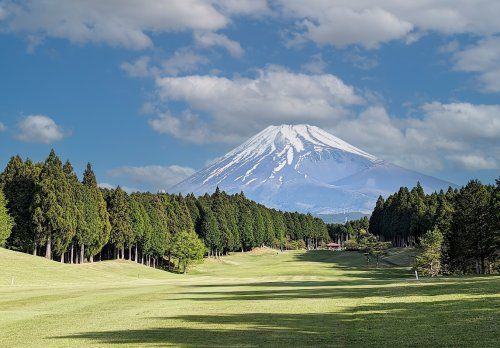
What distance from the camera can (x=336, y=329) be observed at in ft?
69.3

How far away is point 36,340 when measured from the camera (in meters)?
20.2

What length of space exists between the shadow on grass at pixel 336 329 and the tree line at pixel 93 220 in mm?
65000

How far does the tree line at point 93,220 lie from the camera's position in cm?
8512

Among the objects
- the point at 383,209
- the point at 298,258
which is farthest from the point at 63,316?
the point at 383,209

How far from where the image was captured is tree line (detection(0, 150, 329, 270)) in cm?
8512

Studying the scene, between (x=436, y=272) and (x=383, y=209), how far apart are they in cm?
8474

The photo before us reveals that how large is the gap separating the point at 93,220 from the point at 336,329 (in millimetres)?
78985

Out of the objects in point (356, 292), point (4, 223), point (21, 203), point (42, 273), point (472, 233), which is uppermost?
point (21, 203)

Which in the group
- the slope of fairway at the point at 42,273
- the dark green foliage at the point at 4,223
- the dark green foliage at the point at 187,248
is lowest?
the slope of fairway at the point at 42,273

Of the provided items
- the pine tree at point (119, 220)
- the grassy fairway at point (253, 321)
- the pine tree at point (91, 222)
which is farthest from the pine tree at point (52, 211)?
the grassy fairway at point (253, 321)

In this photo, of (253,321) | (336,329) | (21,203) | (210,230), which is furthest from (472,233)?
(210,230)

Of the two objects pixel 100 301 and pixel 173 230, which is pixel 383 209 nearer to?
pixel 173 230

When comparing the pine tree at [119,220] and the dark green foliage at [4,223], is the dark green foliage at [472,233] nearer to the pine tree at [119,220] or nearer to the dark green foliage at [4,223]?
the pine tree at [119,220]

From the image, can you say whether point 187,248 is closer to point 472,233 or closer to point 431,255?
point 431,255
